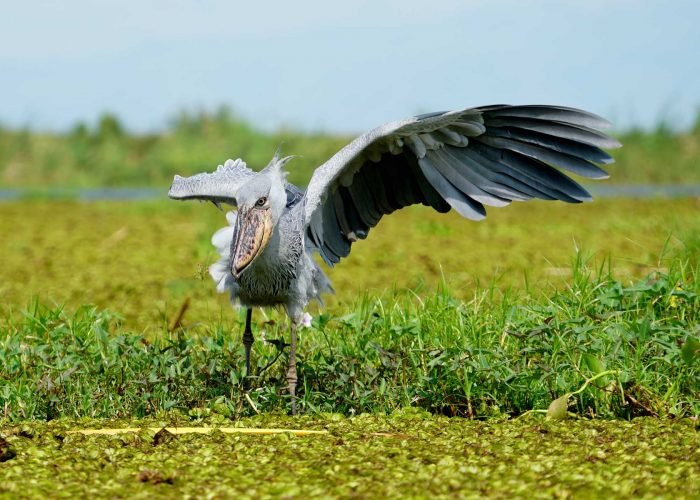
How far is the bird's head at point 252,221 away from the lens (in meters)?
3.79

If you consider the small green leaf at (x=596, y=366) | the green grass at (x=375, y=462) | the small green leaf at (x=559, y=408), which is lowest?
the green grass at (x=375, y=462)

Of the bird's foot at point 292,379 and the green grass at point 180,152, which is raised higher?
the green grass at point 180,152

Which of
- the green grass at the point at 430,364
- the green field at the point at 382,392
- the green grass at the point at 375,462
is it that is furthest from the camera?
the green grass at the point at 430,364

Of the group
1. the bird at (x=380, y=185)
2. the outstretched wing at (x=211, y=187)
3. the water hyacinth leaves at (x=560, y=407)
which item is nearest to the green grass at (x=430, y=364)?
the water hyacinth leaves at (x=560, y=407)

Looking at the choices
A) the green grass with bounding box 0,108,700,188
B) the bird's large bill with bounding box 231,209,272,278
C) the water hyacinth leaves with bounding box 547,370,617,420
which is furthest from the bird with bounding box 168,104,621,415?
the green grass with bounding box 0,108,700,188

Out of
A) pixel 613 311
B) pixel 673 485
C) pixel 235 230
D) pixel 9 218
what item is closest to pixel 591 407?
pixel 613 311

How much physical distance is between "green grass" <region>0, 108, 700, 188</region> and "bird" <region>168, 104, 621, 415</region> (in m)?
11.1

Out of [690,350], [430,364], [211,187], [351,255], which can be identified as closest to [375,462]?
[430,364]

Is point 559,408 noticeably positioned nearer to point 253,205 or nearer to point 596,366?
point 596,366

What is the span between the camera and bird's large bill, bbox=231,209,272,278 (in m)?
3.79

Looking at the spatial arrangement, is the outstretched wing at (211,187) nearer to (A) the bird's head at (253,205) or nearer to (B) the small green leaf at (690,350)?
(A) the bird's head at (253,205)

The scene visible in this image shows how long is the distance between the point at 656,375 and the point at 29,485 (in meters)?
2.34

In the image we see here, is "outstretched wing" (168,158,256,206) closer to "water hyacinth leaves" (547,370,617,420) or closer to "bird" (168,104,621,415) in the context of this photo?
"bird" (168,104,621,415)

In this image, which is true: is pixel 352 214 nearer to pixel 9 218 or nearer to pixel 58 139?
Answer: pixel 9 218
